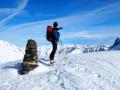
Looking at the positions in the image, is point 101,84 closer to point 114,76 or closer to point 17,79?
point 114,76

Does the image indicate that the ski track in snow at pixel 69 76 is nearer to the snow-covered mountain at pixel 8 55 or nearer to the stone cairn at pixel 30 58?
the stone cairn at pixel 30 58

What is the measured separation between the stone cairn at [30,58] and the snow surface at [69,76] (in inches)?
16.8

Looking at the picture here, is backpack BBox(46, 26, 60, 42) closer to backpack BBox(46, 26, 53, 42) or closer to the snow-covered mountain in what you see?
backpack BBox(46, 26, 53, 42)

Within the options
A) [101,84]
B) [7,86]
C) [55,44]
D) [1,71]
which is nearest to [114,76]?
[101,84]

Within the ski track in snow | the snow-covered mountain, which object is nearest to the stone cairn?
the ski track in snow

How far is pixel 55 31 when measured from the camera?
2527 centimetres

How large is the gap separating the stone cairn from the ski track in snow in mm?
424

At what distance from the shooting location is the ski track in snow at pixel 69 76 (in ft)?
67.5

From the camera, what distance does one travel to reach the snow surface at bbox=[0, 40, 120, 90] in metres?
20.6

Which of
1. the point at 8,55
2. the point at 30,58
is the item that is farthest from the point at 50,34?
the point at 8,55

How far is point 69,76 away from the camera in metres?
21.9

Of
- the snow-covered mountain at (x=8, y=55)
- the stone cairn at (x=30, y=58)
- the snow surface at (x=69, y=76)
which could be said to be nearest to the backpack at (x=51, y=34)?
the stone cairn at (x=30, y=58)

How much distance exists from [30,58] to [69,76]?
4.45 metres

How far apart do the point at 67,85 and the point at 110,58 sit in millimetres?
8293
